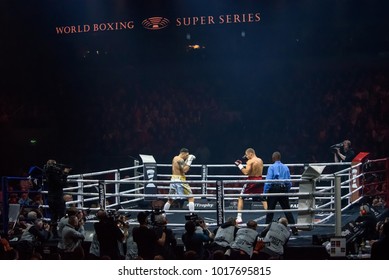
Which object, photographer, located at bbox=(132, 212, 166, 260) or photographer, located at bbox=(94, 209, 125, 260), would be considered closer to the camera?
photographer, located at bbox=(132, 212, 166, 260)

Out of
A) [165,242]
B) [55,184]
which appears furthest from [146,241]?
[55,184]

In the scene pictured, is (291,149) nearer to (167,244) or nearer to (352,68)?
(352,68)

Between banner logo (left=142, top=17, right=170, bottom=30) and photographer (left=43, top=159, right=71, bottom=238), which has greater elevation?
banner logo (left=142, top=17, right=170, bottom=30)

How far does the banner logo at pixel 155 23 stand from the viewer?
1527 cm

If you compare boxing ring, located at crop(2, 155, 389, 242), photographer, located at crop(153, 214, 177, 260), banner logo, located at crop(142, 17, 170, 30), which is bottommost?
photographer, located at crop(153, 214, 177, 260)

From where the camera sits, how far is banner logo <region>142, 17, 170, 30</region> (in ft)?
50.1

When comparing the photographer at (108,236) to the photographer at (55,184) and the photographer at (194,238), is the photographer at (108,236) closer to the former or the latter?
the photographer at (194,238)

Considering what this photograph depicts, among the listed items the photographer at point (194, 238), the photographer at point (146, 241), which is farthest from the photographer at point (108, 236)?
the photographer at point (194, 238)

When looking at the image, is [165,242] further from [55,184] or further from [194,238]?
[55,184]

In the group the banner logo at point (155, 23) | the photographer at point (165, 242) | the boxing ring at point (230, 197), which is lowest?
the photographer at point (165, 242)

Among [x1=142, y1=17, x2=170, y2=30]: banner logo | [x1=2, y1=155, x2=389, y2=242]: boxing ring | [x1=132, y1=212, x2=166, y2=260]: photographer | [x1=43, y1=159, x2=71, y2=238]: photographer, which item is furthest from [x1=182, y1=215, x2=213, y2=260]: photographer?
[x1=142, y1=17, x2=170, y2=30]: banner logo

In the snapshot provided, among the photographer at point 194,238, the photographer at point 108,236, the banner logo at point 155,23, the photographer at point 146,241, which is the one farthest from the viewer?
the banner logo at point 155,23

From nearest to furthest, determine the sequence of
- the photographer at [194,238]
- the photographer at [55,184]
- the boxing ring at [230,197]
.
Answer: the photographer at [194,238] < the boxing ring at [230,197] < the photographer at [55,184]

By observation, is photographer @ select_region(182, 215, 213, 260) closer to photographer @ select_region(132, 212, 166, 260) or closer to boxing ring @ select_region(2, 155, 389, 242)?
photographer @ select_region(132, 212, 166, 260)
